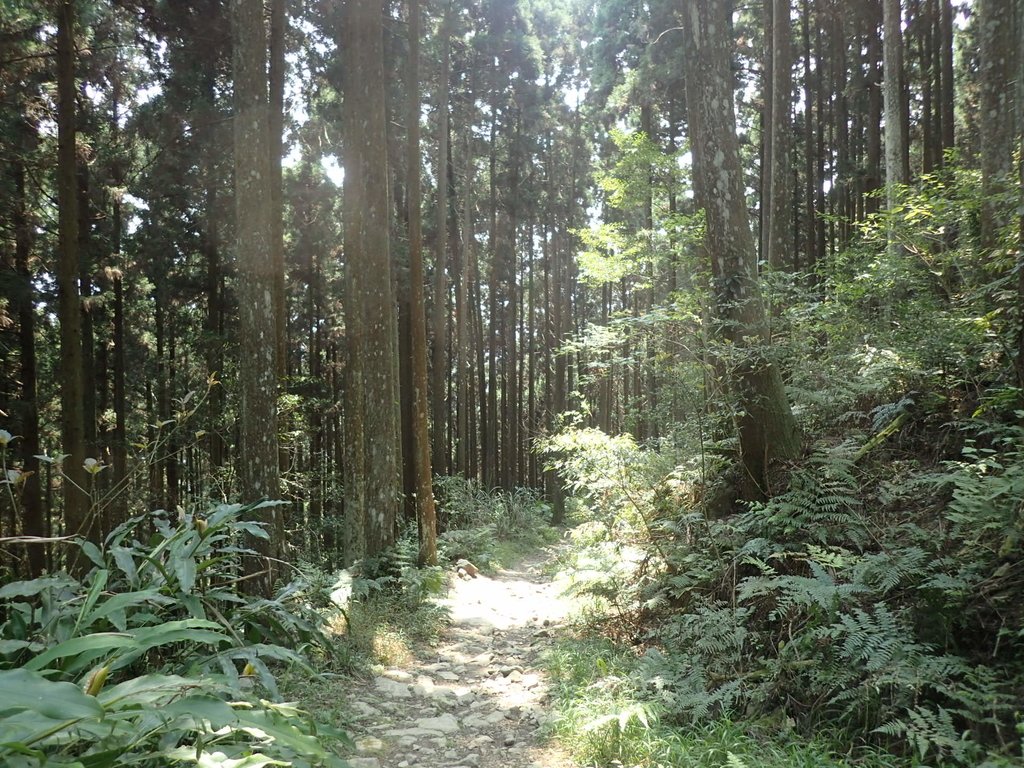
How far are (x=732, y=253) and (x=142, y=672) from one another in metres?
5.82

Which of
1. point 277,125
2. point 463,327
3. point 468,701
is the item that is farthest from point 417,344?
point 463,327

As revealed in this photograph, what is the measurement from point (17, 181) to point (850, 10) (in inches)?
744

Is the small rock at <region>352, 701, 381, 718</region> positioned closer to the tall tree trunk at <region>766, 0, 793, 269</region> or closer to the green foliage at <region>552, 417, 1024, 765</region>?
the green foliage at <region>552, 417, 1024, 765</region>

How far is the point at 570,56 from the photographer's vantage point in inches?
908

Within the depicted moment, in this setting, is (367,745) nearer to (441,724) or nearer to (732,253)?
(441,724)

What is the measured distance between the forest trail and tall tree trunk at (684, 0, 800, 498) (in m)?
2.90

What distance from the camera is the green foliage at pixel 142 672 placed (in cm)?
170

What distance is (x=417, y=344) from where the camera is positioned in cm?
1005

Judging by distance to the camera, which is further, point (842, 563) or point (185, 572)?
point (842, 563)

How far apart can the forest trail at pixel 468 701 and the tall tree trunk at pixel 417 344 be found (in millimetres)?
1277

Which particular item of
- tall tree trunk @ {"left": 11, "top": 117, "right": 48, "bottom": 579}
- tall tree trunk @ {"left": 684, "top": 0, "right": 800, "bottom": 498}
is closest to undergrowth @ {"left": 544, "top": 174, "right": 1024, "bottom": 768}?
tall tree trunk @ {"left": 684, "top": 0, "right": 800, "bottom": 498}

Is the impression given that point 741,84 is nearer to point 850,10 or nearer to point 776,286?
point 850,10

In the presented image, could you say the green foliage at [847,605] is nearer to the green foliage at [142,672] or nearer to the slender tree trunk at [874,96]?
the green foliage at [142,672]

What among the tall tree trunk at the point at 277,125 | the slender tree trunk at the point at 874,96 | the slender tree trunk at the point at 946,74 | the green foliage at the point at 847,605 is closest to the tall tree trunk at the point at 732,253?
the green foliage at the point at 847,605
